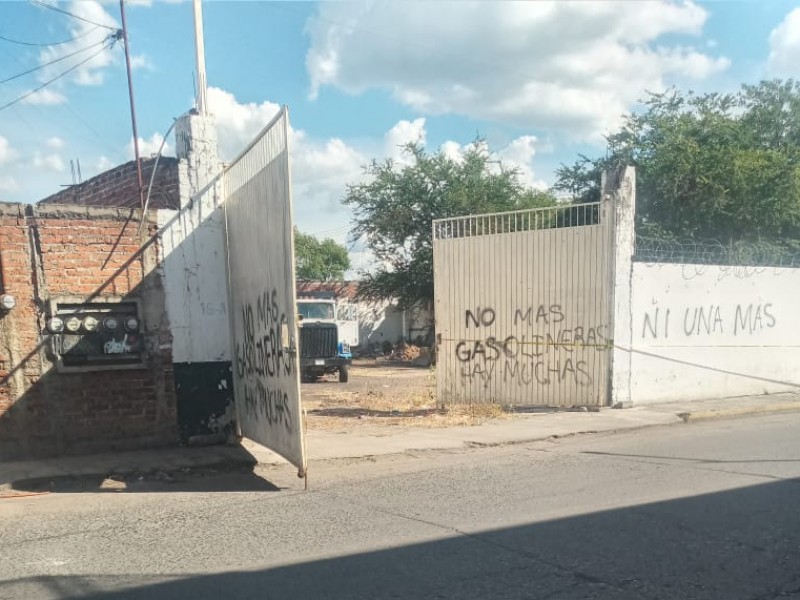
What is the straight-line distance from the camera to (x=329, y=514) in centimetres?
577

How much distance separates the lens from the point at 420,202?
29172 millimetres

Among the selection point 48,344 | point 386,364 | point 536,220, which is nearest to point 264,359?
point 48,344

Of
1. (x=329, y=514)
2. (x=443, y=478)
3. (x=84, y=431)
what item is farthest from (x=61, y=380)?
(x=443, y=478)

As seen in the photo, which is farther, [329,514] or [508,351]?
[508,351]

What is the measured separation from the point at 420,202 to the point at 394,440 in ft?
69.0

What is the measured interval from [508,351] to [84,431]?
706 centimetres

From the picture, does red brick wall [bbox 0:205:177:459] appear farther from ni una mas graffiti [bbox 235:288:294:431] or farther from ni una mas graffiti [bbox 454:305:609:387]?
ni una mas graffiti [bbox 454:305:609:387]

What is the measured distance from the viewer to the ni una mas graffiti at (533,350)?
37.3 ft

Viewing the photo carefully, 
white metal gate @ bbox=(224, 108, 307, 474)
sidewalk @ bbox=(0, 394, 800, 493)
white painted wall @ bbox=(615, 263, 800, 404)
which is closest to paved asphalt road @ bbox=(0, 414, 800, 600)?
sidewalk @ bbox=(0, 394, 800, 493)

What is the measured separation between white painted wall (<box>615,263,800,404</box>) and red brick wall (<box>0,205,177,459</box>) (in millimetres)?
7668

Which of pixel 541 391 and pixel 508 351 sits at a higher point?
pixel 508 351

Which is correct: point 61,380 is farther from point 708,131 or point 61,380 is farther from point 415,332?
point 415,332

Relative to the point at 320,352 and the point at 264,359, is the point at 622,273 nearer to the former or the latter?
the point at 264,359

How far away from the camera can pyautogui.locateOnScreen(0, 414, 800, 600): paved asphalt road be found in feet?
13.7
